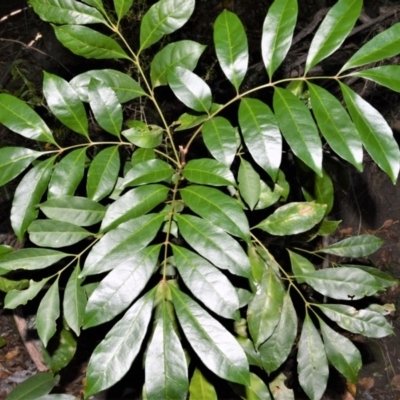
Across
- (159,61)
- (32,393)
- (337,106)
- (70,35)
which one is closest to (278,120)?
(337,106)

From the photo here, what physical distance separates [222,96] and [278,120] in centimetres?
91

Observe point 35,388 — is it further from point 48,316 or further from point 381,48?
point 381,48

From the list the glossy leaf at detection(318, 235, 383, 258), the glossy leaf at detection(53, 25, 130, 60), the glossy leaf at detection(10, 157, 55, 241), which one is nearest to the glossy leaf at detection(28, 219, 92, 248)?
the glossy leaf at detection(10, 157, 55, 241)

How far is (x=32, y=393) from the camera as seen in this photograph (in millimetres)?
1217

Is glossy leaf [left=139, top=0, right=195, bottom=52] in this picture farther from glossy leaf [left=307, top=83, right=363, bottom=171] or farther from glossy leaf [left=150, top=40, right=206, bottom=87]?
glossy leaf [left=307, top=83, right=363, bottom=171]

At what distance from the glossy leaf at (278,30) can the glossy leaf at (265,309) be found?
17.9 inches

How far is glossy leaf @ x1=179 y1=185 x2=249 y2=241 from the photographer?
0.86 meters

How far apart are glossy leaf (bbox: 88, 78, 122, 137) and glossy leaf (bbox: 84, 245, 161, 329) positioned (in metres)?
0.32

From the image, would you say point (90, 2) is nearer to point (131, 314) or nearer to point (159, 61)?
point (159, 61)

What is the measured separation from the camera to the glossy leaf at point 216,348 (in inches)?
31.9

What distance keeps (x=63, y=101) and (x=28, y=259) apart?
0.34 m

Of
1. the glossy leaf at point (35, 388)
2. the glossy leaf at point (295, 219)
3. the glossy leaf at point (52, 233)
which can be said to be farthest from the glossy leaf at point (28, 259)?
the glossy leaf at point (295, 219)

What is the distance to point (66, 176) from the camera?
103 cm

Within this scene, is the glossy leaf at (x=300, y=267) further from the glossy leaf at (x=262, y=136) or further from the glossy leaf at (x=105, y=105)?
the glossy leaf at (x=105, y=105)
